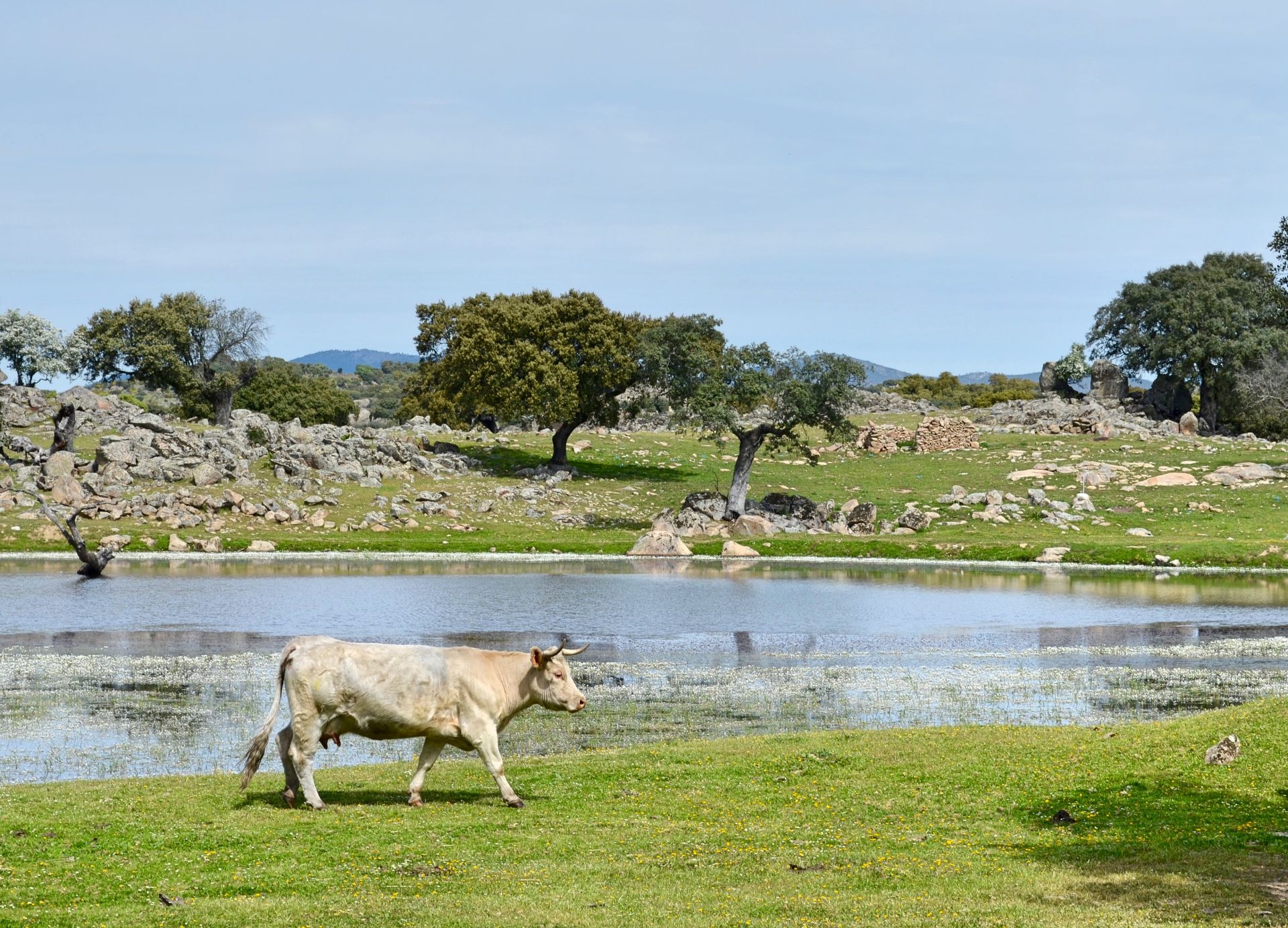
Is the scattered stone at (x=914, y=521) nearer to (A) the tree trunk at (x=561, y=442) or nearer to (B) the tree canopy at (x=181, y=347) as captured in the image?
(A) the tree trunk at (x=561, y=442)

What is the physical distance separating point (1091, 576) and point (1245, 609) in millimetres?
11171

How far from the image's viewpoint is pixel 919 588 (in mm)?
51750

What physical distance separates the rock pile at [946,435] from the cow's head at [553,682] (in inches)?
3217

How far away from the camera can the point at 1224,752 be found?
18.1 metres

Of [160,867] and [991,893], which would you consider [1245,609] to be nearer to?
[991,893]

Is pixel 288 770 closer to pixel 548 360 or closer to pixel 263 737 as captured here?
pixel 263 737

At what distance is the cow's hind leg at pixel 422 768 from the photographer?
16141 millimetres

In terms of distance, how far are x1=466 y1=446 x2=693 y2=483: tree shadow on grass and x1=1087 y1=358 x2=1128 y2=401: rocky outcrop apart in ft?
162

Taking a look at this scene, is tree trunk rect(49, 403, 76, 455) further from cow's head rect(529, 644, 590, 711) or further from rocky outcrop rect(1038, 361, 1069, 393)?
rocky outcrop rect(1038, 361, 1069, 393)

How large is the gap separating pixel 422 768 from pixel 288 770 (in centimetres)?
167

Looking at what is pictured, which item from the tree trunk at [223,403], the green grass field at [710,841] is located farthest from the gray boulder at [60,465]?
the green grass field at [710,841]

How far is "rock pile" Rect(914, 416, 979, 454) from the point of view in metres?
96.6

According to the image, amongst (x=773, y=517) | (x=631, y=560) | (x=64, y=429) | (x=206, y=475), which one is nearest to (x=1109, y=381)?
(x=773, y=517)

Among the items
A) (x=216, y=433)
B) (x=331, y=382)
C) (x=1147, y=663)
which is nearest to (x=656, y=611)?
(x=1147, y=663)
